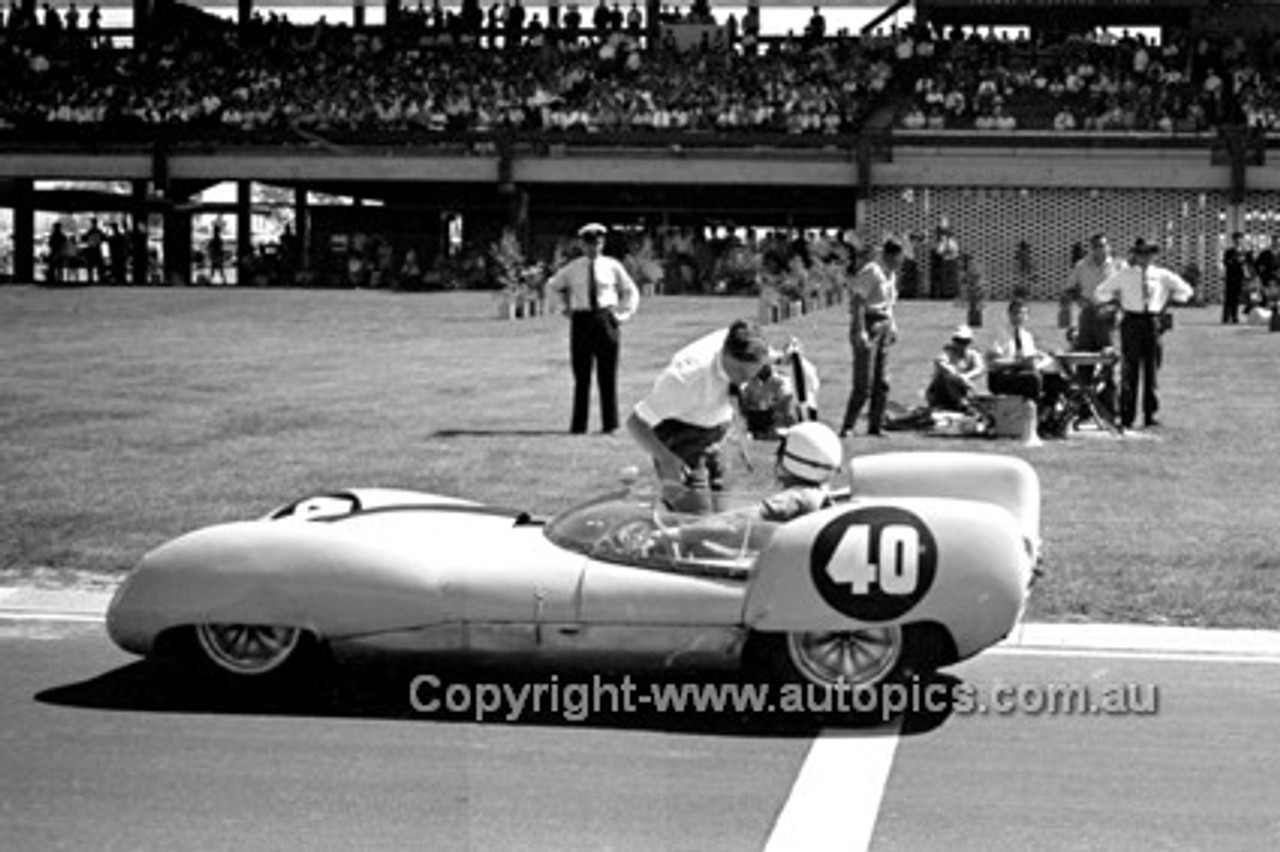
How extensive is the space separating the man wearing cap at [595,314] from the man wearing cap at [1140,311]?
4.18m

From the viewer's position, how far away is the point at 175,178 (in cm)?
4747

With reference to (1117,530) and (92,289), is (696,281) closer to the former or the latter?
(92,289)

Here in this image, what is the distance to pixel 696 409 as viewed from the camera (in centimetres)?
1068

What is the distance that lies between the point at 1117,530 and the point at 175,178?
37269mm

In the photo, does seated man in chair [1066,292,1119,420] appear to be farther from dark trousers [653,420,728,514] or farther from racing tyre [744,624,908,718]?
racing tyre [744,624,908,718]

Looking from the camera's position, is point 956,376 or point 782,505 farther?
point 956,376

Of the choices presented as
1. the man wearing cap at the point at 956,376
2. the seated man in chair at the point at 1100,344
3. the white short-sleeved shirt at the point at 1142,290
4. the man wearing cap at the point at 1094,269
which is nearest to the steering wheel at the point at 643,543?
the man wearing cap at the point at 956,376

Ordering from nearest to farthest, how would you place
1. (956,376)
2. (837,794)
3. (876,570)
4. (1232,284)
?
(837,794), (876,570), (956,376), (1232,284)

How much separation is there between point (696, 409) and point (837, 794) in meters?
3.89

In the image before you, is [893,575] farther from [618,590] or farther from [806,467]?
[618,590]

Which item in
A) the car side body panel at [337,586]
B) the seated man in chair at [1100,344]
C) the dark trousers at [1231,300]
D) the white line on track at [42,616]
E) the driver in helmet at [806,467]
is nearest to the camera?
the car side body panel at [337,586]

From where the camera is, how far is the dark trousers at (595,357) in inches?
697

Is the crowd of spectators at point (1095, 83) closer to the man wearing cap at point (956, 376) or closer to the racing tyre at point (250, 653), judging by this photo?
the man wearing cap at point (956, 376)

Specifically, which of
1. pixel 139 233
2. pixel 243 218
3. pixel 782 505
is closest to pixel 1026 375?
pixel 782 505
